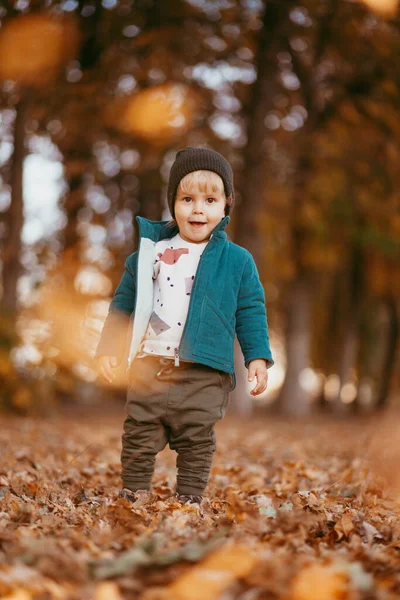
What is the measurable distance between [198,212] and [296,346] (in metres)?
13.6

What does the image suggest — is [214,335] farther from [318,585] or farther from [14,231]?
[14,231]

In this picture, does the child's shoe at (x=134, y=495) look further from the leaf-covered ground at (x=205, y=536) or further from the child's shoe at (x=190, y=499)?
the child's shoe at (x=190, y=499)

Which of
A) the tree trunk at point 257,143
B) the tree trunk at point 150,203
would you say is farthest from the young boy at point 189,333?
the tree trunk at point 150,203

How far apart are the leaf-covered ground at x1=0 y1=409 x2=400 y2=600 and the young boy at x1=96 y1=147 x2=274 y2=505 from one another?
0.32 m

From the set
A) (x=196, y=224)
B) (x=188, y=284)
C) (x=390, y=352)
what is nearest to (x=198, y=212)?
(x=196, y=224)

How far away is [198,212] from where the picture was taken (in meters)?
3.82

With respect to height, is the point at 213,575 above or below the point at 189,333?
below

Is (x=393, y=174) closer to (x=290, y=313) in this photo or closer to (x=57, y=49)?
(x=290, y=313)

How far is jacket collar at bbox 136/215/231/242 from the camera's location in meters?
3.90

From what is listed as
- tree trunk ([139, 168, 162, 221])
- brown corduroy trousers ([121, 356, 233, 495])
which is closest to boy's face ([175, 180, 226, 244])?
brown corduroy trousers ([121, 356, 233, 495])

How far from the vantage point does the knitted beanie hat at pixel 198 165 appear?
3834mm

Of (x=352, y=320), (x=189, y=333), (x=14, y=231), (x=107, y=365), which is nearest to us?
(x=189, y=333)

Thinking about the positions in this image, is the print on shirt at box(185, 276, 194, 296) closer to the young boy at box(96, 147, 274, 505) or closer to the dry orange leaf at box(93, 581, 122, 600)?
the young boy at box(96, 147, 274, 505)

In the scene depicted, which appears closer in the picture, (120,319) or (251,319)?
(251,319)
